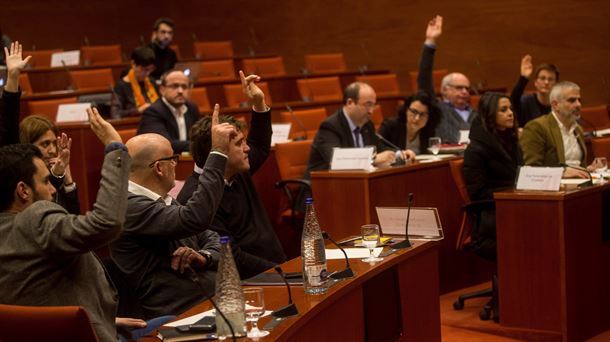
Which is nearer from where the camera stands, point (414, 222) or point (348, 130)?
point (414, 222)

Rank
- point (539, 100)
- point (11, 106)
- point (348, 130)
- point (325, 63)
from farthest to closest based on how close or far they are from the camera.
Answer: point (325, 63) < point (539, 100) < point (348, 130) < point (11, 106)

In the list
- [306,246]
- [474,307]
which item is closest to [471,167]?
[474,307]

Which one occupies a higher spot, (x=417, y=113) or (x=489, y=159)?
(x=417, y=113)

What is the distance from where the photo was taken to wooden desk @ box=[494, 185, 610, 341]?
4.41m

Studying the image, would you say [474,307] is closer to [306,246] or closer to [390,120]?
[390,120]

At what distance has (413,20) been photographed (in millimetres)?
11070

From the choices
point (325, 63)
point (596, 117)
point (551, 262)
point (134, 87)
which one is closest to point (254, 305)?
point (551, 262)

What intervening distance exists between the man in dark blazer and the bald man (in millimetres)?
2678

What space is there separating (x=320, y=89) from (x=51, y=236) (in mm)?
7456

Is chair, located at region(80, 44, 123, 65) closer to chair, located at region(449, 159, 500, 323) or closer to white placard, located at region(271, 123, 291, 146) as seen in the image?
white placard, located at region(271, 123, 291, 146)

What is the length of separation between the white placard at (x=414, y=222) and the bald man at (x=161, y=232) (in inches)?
32.8

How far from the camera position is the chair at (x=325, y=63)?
35.9 feet

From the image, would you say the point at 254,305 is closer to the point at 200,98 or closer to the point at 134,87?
the point at 134,87

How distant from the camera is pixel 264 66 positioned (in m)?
10.8
